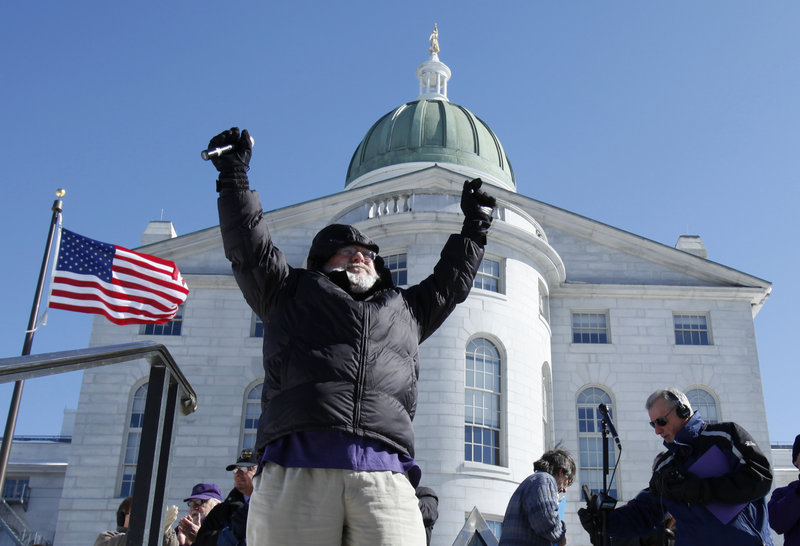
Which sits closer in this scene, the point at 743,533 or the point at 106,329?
the point at 743,533

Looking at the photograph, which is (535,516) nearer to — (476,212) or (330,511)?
(476,212)

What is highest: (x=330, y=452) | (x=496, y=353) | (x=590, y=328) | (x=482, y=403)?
(x=590, y=328)

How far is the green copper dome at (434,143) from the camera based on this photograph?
28.6 m

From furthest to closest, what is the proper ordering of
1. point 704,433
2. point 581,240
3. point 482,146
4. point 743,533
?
point 482,146 → point 581,240 → point 704,433 → point 743,533

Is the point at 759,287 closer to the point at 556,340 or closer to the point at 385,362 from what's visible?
the point at 556,340

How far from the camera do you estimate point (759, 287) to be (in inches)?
939

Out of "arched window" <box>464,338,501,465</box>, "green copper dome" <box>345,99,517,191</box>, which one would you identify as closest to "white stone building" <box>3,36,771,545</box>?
"arched window" <box>464,338,501,465</box>

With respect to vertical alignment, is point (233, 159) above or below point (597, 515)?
above

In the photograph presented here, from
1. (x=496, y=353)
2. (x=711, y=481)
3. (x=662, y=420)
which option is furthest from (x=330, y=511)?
(x=496, y=353)

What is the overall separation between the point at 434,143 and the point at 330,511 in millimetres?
26338

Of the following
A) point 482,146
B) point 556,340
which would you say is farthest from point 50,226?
point 482,146

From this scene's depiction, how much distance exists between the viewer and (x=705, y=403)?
22.7 meters

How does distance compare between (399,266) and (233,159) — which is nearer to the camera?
(233,159)

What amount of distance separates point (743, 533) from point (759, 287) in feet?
66.9
